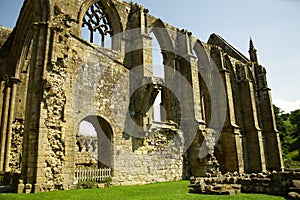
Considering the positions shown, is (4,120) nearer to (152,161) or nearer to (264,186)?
(152,161)

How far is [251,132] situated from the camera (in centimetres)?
2091

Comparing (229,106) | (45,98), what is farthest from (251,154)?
(45,98)

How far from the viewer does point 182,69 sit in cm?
1703

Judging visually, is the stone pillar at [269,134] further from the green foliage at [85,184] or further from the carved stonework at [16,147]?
the carved stonework at [16,147]

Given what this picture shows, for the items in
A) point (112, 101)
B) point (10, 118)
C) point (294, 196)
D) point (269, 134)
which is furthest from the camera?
point (269, 134)

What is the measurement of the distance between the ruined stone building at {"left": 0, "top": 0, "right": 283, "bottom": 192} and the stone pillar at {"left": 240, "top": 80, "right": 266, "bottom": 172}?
0.08 metres

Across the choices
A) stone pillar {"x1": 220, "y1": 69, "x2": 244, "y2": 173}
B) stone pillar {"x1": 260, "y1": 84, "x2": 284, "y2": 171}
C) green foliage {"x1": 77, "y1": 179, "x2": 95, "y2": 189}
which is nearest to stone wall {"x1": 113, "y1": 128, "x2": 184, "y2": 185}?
green foliage {"x1": 77, "y1": 179, "x2": 95, "y2": 189}

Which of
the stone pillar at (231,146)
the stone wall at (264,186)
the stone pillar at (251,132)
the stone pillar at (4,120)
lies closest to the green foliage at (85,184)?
the stone wall at (264,186)

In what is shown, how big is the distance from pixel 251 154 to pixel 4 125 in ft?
57.2

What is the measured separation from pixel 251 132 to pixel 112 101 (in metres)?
13.5

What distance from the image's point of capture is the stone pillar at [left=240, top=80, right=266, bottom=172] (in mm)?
20188

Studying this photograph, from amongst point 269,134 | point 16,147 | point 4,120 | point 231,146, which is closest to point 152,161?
point 231,146

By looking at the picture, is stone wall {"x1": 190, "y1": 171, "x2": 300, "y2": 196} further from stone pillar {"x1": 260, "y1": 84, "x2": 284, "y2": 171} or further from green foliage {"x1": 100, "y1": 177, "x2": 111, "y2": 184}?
stone pillar {"x1": 260, "y1": 84, "x2": 284, "y2": 171}

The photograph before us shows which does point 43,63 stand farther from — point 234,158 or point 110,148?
point 234,158
